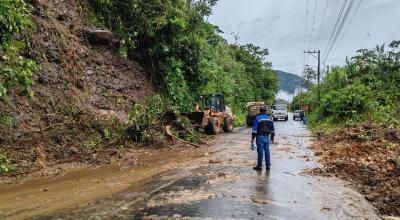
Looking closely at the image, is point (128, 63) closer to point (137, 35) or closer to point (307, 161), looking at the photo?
point (137, 35)

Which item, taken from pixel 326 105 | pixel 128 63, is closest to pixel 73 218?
pixel 128 63

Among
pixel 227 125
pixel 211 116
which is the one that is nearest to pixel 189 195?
pixel 211 116

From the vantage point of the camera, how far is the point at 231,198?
302 inches

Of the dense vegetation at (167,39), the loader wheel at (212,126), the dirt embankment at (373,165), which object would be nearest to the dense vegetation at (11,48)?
the dirt embankment at (373,165)

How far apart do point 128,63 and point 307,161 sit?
1265 centimetres

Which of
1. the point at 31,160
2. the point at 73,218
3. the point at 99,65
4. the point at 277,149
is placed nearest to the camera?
the point at 73,218

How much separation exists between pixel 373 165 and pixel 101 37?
48.4ft

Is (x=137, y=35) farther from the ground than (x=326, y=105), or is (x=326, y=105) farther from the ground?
(x=137, y=35)

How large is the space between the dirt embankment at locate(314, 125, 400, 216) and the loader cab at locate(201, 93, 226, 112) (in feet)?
33.3

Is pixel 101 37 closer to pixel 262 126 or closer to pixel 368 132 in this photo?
pixel 262 126

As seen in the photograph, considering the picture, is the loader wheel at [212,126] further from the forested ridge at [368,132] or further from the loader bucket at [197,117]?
the forested ridge at [368,132]

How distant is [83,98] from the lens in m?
17.1

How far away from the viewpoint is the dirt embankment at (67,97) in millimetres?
12430

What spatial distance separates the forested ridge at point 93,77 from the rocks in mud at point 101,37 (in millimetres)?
82
